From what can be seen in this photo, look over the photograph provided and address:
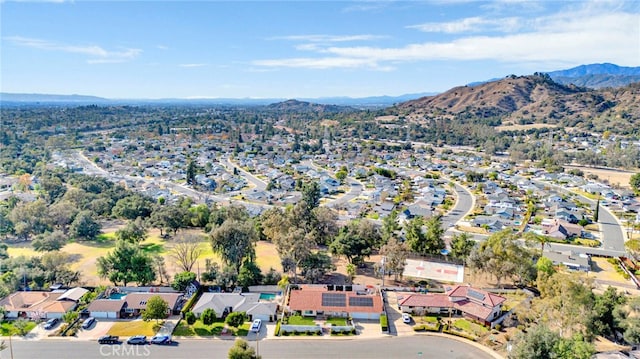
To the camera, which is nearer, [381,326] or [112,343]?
[112,343]

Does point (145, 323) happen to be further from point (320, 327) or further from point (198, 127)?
point (198, 127)

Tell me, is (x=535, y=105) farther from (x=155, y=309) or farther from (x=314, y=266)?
(x=155, y=309)

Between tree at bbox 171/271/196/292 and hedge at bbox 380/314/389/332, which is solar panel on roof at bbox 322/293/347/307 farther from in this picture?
tree at bbox 171/271/196/292

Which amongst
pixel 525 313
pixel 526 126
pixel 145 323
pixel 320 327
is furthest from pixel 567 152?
pixel 145 323

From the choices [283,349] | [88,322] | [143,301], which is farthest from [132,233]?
[283,349]


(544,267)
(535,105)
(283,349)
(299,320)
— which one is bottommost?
(283,349)

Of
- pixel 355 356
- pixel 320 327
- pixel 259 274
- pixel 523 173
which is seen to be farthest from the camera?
pixel 523 173

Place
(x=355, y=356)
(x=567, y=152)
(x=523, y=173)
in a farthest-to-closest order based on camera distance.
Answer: (x=567, y=152) → (x=523, y=173) → (x=355, y=356)
